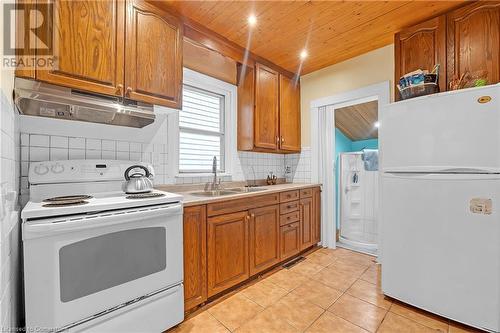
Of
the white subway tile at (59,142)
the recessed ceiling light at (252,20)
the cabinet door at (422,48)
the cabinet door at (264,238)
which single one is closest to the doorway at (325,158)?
the cabinet door at (422,48)

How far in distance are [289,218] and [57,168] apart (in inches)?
84.8

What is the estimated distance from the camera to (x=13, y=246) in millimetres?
1061

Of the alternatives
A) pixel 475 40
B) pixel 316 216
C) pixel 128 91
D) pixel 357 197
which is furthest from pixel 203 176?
pixel 475 40

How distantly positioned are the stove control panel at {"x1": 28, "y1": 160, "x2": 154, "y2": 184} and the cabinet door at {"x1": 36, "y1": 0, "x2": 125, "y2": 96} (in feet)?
1.69

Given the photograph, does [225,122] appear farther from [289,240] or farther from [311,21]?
[289,240]

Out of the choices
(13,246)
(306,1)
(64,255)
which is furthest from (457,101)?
(13,246)

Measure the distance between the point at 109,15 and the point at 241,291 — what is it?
7.85ft

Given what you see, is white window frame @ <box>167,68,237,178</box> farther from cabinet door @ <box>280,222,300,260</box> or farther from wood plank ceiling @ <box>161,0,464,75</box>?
cabinet door @ <box>280,222,300,260</box>

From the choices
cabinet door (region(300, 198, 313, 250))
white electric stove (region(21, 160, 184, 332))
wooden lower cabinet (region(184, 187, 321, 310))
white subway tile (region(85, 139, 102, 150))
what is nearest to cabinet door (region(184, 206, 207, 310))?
wooden lower cabinet (region(184, 187, 321, 310))

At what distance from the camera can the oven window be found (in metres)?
1.09

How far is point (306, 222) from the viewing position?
2.85m

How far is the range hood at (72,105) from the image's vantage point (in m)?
1.24

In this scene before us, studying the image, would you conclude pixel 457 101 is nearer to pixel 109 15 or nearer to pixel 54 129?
pixel 109 15

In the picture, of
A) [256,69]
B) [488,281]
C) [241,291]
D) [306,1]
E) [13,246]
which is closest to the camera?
[13,246]
